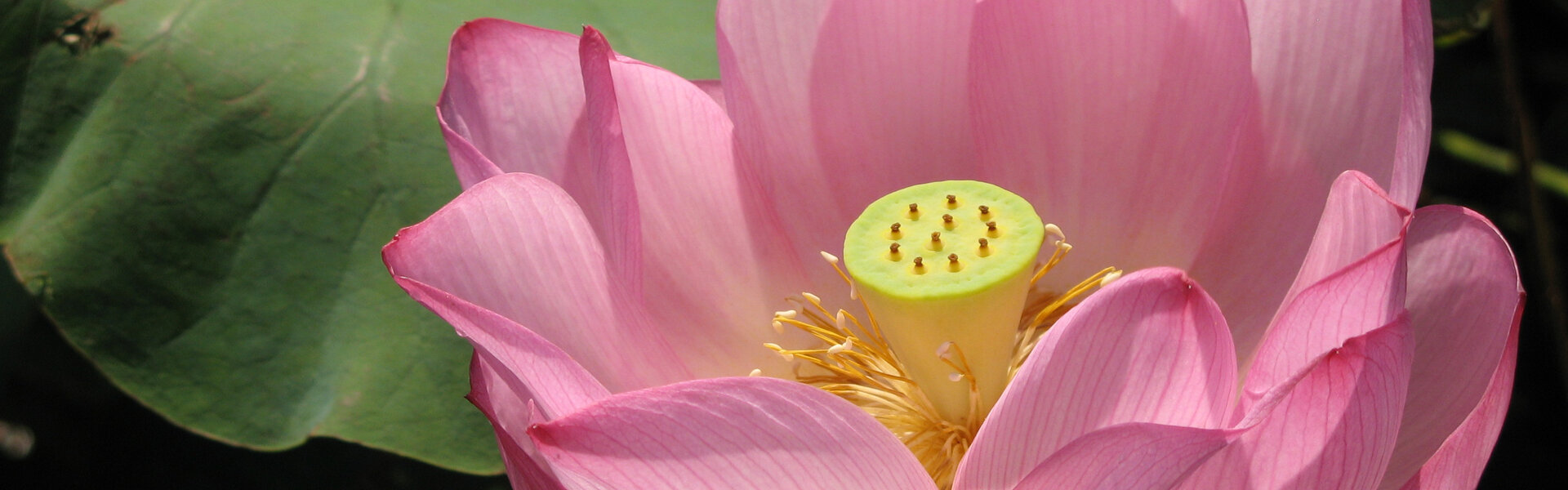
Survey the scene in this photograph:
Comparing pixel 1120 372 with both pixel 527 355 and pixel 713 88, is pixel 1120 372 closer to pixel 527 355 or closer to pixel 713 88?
pixel 527 355

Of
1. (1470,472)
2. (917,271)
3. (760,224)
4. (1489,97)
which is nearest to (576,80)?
(760,224)

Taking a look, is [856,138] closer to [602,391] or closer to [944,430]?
[944,430]

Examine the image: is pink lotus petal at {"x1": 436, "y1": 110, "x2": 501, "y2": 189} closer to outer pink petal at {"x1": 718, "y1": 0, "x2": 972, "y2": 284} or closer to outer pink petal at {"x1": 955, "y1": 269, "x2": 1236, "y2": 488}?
outer pink petal at {"x1": 718, "y1": 0, "x2": 972, "y2": 284}

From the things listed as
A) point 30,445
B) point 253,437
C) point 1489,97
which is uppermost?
point 1489,97

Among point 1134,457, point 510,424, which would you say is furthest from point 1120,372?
point 510,424

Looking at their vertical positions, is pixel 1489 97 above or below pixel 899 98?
below

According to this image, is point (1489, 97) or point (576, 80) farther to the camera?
point (1489, 97)

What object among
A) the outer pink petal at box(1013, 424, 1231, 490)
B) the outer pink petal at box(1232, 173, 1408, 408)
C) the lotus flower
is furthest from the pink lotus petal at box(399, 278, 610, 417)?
the outer pink petal at box(1232, 173, 1408, 408)
